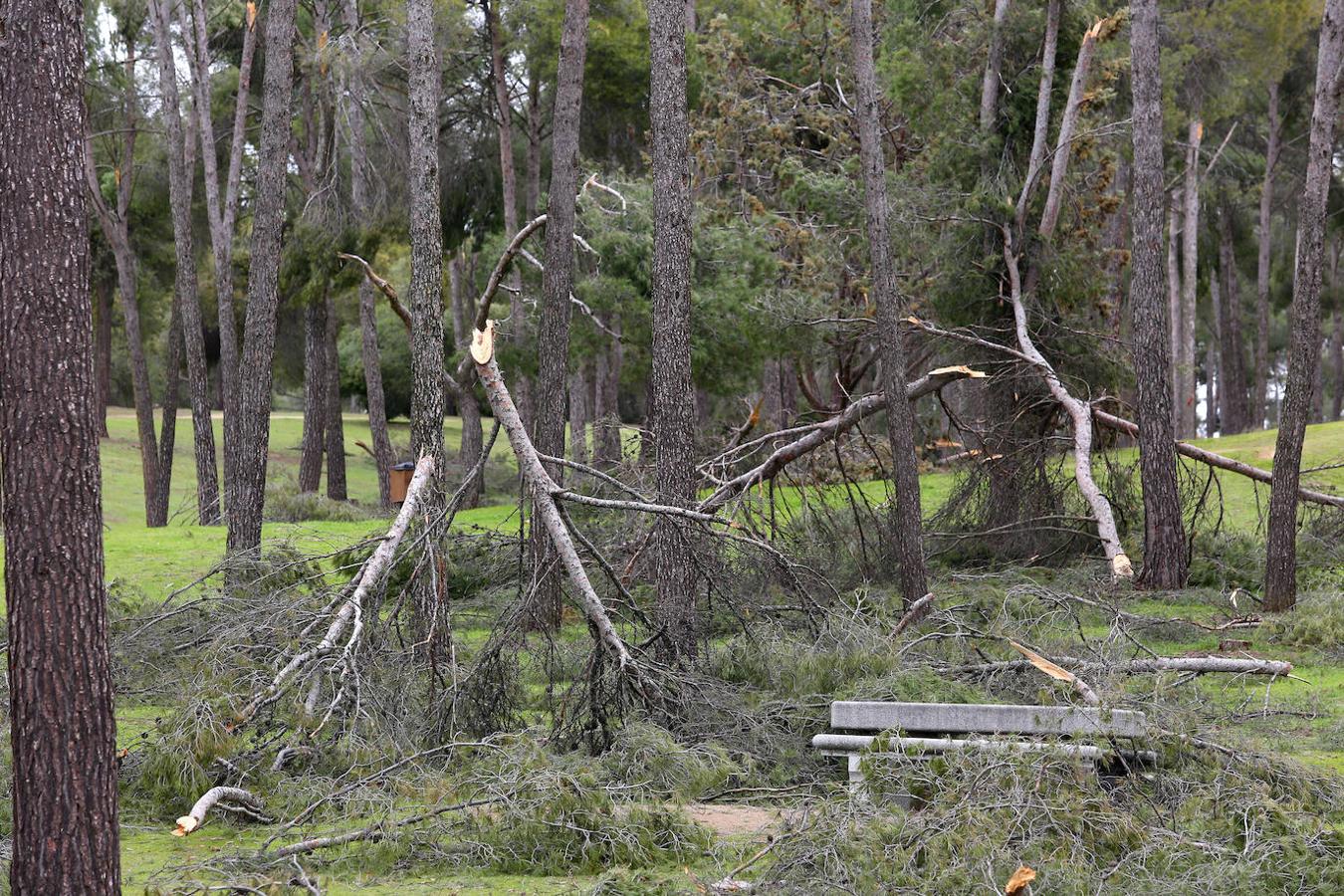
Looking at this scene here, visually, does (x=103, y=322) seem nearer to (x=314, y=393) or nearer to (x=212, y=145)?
(x=314, y=393)

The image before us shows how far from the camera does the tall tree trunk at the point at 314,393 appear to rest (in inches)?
969

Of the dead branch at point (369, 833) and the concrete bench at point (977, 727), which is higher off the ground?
the concrete bench at point (977, 727)

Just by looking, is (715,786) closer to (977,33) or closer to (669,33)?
(669,33)

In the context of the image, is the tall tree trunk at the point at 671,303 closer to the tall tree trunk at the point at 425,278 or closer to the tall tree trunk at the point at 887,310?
the tall tree trunk at the point at 425,278

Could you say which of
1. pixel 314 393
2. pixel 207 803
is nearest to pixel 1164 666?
pixel 207 803

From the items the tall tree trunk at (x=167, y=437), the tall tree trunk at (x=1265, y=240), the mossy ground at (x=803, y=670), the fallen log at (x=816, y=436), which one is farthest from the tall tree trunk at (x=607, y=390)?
the tall tree trunk at (x=1265, y=240)

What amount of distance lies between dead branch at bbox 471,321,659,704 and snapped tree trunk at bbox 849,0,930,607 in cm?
357

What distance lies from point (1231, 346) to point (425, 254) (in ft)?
100

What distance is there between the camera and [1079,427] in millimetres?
13320

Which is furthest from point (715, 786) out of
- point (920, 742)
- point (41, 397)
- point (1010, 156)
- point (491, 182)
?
point (491, 182)

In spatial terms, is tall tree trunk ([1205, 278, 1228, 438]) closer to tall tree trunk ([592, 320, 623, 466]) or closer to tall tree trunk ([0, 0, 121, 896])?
tall tree trunk ([592, 320, 623, 466])

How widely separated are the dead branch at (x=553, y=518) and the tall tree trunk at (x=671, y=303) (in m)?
1.02

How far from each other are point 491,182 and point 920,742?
67.4 feet

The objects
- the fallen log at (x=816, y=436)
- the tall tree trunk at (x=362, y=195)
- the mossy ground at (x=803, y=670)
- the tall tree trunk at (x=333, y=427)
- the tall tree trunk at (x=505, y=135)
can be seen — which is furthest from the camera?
the tall tree trunk at (x=333, y=427)
